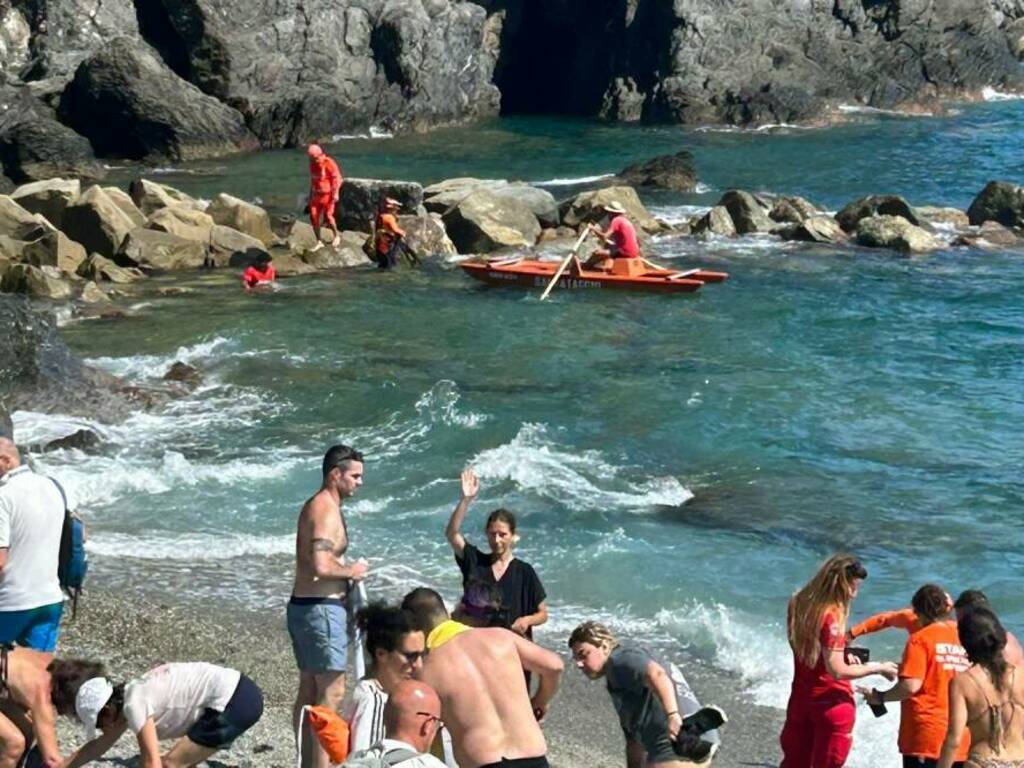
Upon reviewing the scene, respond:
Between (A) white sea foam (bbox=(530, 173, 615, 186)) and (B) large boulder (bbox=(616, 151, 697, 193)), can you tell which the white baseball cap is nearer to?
(B) large boulder (bbox=(616, 151, 697, 193))

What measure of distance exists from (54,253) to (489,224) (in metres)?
8.11

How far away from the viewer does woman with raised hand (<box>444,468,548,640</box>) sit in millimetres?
8883

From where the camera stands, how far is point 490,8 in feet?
191

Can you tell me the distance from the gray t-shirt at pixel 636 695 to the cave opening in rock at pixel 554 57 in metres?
51.5

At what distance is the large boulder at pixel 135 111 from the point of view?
43188 millimetres

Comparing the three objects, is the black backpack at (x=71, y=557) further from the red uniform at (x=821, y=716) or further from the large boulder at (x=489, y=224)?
the large boulder at (x=489, y=224)

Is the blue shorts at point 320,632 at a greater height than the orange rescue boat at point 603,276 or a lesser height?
greater

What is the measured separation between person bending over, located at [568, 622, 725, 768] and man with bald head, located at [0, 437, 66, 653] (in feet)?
9.51

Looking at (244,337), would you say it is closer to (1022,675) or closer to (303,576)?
(303,576)

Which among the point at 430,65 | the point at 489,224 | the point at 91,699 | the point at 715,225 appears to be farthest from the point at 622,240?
the point at 430,65

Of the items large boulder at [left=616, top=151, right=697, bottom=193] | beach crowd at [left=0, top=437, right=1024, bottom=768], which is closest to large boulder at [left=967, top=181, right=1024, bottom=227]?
large boulder at [left=616, top=151, right=697, bottom=193]

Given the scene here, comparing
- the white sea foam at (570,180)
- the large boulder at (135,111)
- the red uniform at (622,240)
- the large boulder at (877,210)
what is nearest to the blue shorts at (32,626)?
the red uniform at (622,240)

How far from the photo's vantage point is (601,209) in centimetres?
3153

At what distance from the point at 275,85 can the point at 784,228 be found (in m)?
20.8
